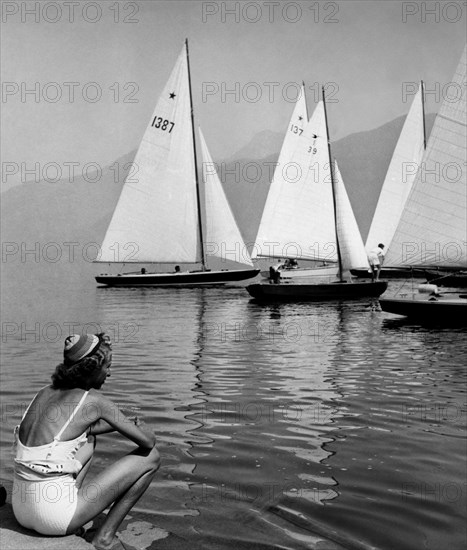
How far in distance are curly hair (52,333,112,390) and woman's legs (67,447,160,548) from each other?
664 millimetres

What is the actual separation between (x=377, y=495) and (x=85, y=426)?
13.0ft

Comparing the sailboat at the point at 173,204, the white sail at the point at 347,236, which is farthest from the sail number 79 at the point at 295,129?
the sailboat at the point at 173,204

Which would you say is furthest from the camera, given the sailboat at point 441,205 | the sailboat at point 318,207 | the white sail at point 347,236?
the sailboat at point 318,207

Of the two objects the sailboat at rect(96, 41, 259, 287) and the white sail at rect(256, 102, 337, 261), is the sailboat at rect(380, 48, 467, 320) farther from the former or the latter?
the sailboat at rect(96, 41, 259, 287)

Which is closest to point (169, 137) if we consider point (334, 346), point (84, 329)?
point (84, 329)

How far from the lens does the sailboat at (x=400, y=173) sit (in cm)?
5503

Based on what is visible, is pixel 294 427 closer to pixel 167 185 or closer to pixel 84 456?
pixel 84 456

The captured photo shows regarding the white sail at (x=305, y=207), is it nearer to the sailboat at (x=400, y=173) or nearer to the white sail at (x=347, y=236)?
the white sail at (x=347, y=236)

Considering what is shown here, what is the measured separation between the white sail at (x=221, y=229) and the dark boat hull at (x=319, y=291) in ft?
46.9

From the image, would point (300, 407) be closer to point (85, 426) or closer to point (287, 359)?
point (287, 359)

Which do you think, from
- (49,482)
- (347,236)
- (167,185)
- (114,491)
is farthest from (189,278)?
(49,482)

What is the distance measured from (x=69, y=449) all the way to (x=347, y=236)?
39776mm

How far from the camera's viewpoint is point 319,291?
3953 cm

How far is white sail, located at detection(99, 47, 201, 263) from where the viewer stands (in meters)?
54.8
